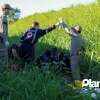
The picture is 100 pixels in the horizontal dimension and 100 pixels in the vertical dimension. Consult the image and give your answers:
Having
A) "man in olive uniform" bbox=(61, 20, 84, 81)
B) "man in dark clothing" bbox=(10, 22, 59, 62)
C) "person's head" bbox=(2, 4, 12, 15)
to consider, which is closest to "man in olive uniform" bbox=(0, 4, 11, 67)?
"person's head" bbox=(2, 4, 12, 15)

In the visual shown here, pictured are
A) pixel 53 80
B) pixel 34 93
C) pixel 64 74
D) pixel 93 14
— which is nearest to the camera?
pixel 34 93

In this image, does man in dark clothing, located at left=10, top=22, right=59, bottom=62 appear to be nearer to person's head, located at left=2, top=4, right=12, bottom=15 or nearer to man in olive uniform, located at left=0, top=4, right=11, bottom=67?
man in olive uniform, located at left=0, top=4, right=11, bottom=67

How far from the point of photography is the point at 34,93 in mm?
8102

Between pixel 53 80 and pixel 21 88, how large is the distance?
662 millimetres

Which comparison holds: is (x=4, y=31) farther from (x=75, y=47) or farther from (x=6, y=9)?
(x=75, y=47)

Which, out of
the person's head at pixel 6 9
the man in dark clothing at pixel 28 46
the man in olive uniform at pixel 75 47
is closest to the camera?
the person's head at pixel 6 9

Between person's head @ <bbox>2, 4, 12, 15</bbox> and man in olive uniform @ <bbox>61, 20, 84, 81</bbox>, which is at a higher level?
person's head @ <bbox>2, 4, 12, 15</bbox>

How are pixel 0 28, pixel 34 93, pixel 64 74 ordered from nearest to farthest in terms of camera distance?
pixel 34 93 < pixel 0 28 < pixel 64 74

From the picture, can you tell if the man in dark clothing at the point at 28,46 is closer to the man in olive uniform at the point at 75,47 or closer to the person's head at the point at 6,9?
the man in olive uniform at the point at 75,47

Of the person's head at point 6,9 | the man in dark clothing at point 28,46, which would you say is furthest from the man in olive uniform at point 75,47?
the person's head at point 6,9

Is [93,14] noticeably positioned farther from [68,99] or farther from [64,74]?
[68,99]

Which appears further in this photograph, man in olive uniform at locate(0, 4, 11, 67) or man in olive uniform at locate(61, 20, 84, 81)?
man in olive uniform at locate(61, 20, 84, 81)

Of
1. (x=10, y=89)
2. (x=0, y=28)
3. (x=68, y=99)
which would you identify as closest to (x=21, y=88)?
(x=10, y=89)

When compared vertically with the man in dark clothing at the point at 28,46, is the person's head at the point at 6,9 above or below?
above
